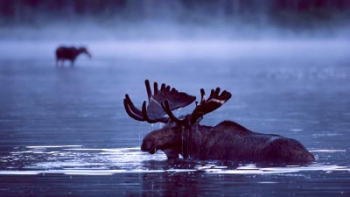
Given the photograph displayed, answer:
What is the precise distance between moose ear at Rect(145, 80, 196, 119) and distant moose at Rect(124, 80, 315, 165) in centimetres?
13

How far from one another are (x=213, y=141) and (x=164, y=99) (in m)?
1.15

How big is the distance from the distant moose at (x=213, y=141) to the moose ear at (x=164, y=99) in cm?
13

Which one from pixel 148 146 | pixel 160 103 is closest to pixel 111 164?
pixel 148 146

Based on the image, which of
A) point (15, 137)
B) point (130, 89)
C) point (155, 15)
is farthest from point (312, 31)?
point (15, 137)

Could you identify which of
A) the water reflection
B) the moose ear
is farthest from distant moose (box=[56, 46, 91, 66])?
the moose ear

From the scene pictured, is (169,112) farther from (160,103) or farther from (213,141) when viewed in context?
(160,103)

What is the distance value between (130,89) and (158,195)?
71.9ft

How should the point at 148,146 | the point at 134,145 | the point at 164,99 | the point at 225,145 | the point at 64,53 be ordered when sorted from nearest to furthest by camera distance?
the point at 148,146, the point at 225,145, the point at 164,99, the point at 134,145, the point at 64,53

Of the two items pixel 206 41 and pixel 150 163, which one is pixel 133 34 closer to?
pixel 206 41

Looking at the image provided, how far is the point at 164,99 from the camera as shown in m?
15.8

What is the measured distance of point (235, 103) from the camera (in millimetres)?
26922

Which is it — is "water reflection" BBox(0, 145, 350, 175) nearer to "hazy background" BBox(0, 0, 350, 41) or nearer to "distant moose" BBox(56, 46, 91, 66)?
"distant moose" BBox(56, 46, 91, 66)

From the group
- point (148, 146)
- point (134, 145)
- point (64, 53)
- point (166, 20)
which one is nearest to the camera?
point (148, 146)

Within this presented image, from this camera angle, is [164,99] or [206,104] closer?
[206,104]
